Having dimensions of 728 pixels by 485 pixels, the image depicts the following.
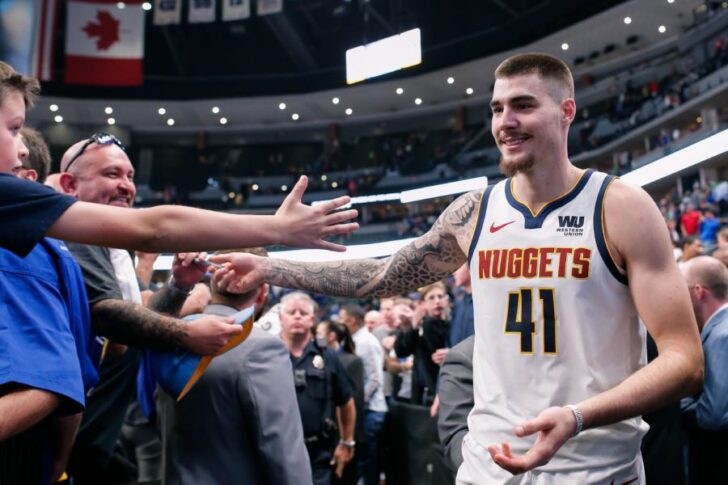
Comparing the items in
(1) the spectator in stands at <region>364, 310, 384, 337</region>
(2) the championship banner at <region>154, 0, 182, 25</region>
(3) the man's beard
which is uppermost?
(2) the championship banner at <region>154, 0, 182, 25</region>

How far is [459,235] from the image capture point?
2.56 metres

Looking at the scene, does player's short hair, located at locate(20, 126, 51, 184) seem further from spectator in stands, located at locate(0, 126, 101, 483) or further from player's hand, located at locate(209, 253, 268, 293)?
player's hand, located at locate(209, 253, 268, 293)

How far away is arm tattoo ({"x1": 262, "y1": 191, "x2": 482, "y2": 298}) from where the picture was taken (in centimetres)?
263

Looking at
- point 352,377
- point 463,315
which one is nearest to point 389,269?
point 463,315

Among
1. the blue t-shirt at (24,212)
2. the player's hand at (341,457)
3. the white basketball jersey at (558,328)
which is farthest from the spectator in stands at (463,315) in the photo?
the blue t-shirt at (24,212)

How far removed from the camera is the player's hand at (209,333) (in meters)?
2.31

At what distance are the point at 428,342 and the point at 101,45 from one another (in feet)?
49.9

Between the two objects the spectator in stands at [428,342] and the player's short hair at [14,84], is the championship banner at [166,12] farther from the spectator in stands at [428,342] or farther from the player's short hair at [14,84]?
the player's short hair at [14,84]

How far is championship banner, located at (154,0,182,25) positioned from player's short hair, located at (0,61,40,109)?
20.9 meters

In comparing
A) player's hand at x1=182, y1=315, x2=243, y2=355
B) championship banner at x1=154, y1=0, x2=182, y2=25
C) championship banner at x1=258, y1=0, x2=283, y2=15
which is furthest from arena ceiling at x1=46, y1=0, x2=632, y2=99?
player's hand at x1=182, y1=315, x2=243, y2=355

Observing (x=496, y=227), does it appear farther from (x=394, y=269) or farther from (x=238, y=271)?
(x=238, y=271)

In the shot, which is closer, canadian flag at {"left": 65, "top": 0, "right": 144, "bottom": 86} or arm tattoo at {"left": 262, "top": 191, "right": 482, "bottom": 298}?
arm tattoo at {"left": 262, "top": 191, "right": 482, "bottom": 298}

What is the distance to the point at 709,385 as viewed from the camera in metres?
3.54

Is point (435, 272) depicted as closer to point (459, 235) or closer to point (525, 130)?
point (459, 235)
